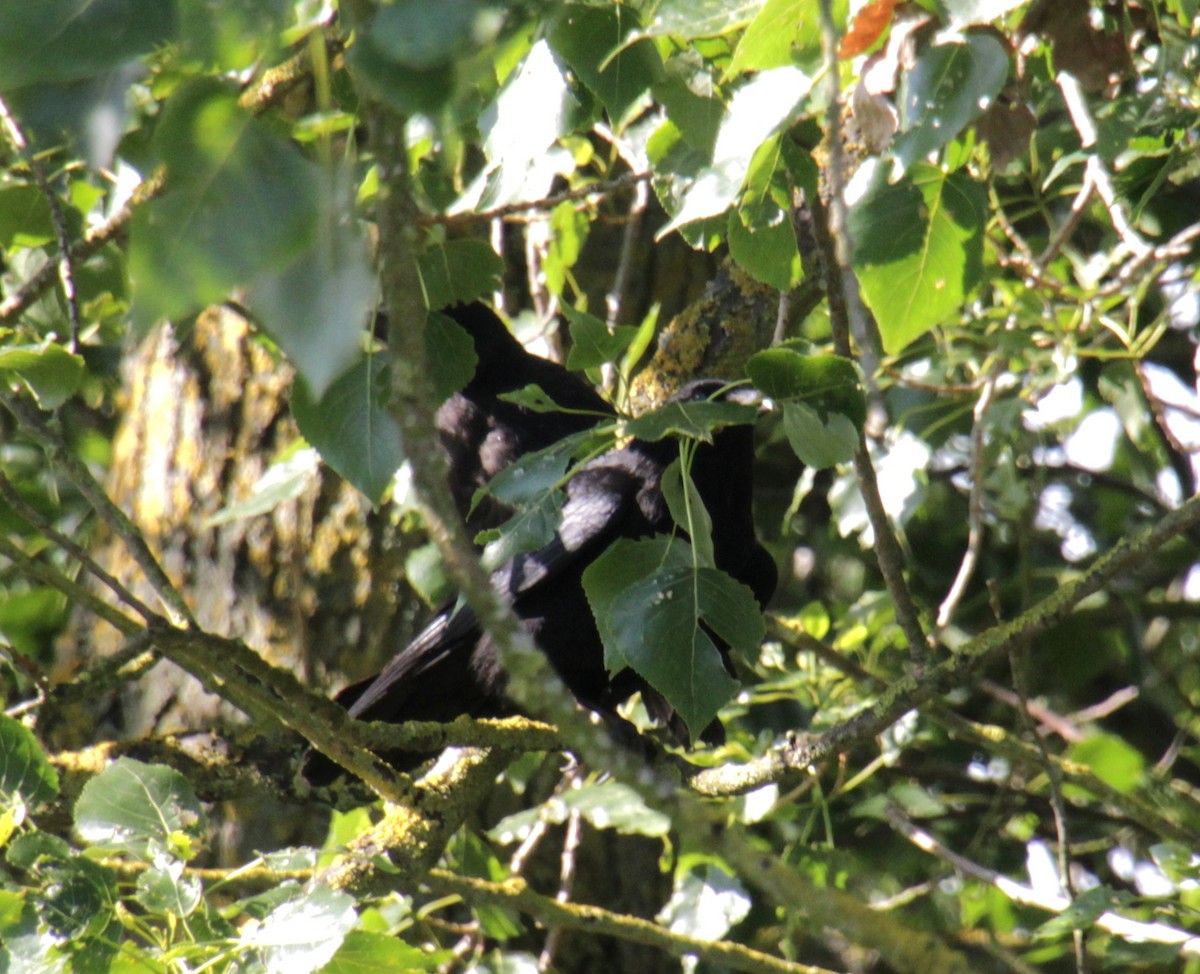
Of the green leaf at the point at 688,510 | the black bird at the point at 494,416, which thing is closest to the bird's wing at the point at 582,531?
the black bird at the point at 494,416

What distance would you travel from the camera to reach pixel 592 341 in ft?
6.01

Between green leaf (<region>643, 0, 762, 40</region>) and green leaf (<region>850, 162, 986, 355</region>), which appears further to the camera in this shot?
green leaf (<region>850, 162, 986, 355</region>)

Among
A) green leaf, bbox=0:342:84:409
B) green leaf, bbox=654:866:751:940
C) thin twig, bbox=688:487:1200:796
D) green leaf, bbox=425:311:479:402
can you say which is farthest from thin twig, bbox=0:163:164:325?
green leaf, bbox=654:866:751:940

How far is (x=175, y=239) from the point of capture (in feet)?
2.43

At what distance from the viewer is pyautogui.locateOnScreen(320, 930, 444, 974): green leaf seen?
175 cm

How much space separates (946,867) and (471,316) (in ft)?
6.91

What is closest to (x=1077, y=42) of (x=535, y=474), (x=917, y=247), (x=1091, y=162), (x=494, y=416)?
(x=1091, y=162)

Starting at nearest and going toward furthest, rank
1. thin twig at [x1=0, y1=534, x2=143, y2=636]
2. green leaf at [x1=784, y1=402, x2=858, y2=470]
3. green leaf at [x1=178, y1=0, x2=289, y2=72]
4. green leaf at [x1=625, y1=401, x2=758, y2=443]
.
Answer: green leaf at [x1=178, y1=0, x2=289, y2=72] < green leaf at [x1=625, y1=401, x2=758, y2=443] < green leaf at [x1=784, y1=402, x2=858, y2=470] < thin twig at [x1=0, y1=534, x2=143, y2=636]

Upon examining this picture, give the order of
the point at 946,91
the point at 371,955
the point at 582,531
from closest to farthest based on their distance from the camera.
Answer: the point at 946,91 → the point at 371,955 → the point at 582,531

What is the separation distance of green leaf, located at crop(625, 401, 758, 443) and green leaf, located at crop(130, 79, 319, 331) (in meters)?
0.75

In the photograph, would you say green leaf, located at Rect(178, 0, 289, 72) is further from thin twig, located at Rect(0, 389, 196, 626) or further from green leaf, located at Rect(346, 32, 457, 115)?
thin twig, located at Rect(0, 389, 196, 626)

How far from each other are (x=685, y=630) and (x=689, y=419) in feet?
1.00

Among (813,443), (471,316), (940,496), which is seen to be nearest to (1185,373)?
(940,496)

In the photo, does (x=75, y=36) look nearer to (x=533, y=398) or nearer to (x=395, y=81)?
(x=395, y=81)
